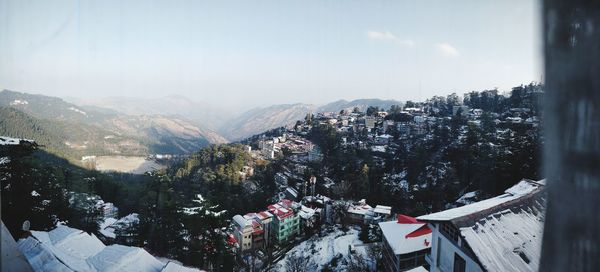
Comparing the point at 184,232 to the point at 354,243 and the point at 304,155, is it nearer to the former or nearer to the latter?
the point at 354,243

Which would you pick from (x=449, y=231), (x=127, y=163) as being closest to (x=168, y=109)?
(x=127, y=163)

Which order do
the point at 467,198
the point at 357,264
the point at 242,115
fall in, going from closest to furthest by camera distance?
the point at 357,264, the point at 467,198, the point at 242,115

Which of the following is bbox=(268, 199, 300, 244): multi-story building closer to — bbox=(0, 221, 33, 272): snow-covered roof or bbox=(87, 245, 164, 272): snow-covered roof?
bbox=(87, 245, 164, 272): snow-covered roof

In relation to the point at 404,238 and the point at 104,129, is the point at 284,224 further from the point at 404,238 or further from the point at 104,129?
the point at 104,129

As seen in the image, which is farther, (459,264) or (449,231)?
(449,231)

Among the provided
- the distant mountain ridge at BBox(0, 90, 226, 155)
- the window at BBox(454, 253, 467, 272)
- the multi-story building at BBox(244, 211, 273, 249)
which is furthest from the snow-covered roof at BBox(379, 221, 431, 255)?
the distant mountain ridge at BBox(0, 90, 226, 155)

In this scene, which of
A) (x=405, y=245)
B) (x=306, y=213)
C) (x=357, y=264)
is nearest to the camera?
(x=405, y=245)

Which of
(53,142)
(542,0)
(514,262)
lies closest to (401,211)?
(514,262)

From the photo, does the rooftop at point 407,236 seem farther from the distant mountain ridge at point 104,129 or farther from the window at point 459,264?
the distant mountain ridge at point 104,129
